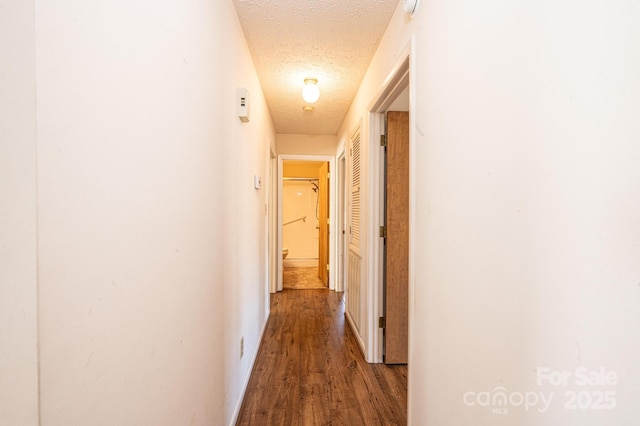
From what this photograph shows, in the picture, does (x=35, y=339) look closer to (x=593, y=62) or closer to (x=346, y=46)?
(x=593, y=62)

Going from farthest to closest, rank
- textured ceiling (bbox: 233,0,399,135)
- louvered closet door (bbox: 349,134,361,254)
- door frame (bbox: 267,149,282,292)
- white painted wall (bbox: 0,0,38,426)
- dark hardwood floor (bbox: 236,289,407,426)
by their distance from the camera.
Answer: door frame (bbox: 267,149,282,292) < louvered closet door (bbox: 349,134,361,254) < dark hardwood floor (bbox: 236,289,407,426) < textured ceiling (bbox: 233,0,399,135) < white painted wall (bbox: 0,0,38,426)

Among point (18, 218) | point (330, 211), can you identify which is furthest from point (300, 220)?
point (18, 218)

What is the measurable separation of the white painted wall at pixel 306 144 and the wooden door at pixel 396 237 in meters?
2.11

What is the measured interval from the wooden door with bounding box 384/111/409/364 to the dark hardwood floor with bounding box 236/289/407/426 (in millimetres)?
219

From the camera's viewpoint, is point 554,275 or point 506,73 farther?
point 506,73

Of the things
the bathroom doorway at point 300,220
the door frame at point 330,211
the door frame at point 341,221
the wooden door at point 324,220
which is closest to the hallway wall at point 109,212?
the door frame at point 330,211

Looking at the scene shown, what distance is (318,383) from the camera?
2.09 metres

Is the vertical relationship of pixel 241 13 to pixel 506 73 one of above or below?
above

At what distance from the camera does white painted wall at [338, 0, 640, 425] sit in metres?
0.52

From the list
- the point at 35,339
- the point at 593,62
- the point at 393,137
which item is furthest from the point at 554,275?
the point at 393,137

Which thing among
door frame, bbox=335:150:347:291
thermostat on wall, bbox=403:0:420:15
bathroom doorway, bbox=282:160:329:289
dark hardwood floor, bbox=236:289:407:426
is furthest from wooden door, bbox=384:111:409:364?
bathroom doorway, bbox=282:160:329:289

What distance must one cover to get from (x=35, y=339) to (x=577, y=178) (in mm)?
1002

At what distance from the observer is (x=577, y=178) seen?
23.1 inches

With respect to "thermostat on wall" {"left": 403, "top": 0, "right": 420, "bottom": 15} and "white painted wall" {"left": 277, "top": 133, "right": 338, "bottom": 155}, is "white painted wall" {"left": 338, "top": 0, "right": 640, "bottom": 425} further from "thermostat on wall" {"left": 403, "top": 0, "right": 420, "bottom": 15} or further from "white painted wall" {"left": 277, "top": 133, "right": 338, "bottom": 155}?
"white painted wall" {"left": 277, "top": 133, "right": 338, "bottom": 155}
